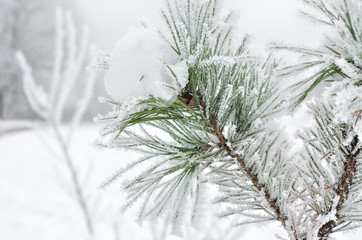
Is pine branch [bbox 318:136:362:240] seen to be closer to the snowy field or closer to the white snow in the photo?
the snowy field

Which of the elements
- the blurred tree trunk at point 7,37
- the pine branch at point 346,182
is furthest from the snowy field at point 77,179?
the blurred tree trunk at point 7,37

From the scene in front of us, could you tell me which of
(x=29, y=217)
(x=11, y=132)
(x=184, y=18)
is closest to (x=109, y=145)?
(x=184, y=18)

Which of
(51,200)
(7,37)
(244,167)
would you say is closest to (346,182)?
(244,167)

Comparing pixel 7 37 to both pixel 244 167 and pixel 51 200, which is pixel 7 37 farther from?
pixel 244 167

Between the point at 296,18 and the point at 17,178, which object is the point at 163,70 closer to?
the point at 296,18

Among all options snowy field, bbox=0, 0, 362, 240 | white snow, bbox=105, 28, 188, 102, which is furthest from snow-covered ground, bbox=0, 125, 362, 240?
white snow, bbox=105, 28, 188, 102

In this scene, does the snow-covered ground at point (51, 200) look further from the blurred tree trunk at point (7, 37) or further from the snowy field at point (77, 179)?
the blurred tree trunk at point (7, 37)

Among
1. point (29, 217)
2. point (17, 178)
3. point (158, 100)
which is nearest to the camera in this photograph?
point (158, 100)
